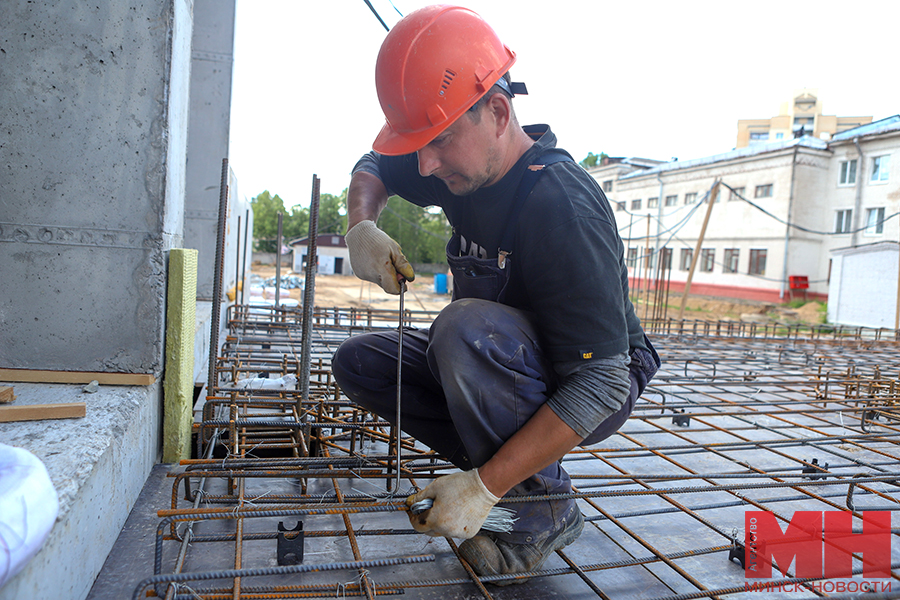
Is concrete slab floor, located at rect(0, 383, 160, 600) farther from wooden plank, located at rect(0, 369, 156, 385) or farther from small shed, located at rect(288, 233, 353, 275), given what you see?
small shed, located at rect(288, 233, 353, 275)

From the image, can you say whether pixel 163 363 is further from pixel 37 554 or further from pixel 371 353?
pixel 37 554

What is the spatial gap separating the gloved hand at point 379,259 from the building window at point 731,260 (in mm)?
27544

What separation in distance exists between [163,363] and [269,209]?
73.6 metres

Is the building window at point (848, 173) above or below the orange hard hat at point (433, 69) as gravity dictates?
above

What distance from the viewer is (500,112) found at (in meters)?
2.03

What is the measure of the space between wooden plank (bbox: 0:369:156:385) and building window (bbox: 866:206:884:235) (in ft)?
85.5

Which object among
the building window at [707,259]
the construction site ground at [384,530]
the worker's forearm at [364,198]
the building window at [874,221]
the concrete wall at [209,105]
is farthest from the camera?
the building window at [707,259]

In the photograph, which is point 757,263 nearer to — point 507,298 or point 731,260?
point 731,260

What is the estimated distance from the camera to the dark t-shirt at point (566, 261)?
176cm

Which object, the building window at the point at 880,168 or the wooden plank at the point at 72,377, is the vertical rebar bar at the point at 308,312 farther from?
the building window at the point at 880,168

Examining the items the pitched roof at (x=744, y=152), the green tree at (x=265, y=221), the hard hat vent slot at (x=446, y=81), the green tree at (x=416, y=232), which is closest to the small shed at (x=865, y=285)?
the pitched roof at (x=744, y=152)

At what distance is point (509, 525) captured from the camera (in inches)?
74.0

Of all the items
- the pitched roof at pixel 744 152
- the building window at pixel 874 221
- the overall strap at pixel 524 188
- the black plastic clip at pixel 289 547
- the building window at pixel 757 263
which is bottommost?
the black plastic clip at pixel 289 547

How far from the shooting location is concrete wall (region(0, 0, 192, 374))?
2.16 m
